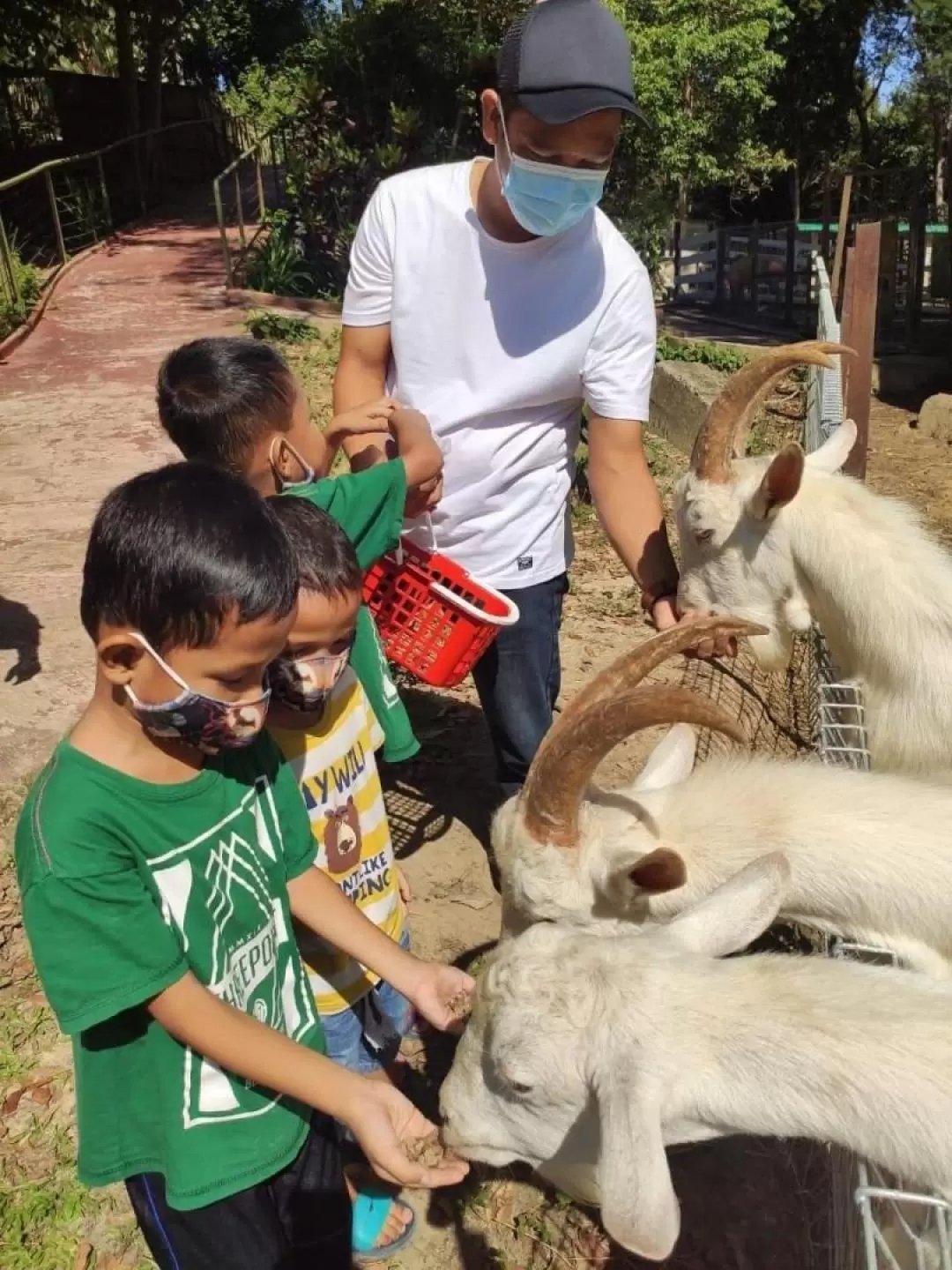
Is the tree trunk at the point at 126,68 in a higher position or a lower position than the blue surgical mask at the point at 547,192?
higher

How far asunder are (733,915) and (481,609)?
1.25m

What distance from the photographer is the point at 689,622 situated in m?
2.60

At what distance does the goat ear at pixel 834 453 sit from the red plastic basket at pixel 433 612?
1.28 m

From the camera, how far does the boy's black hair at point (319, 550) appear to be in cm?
208

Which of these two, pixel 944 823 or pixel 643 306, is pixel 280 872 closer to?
pixel 944 823

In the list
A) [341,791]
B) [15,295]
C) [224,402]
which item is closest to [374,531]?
[224,402]

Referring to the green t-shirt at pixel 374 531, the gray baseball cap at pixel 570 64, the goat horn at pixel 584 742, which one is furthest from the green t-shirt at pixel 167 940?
the gray baseball cap at pixel 570 64

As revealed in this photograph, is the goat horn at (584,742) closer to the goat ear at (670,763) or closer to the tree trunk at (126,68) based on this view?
the goat ear at (670,763)

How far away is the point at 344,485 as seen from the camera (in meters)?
2.49

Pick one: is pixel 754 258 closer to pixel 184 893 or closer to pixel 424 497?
pixel 424 497

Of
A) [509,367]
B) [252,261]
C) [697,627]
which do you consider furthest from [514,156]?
[252,261]

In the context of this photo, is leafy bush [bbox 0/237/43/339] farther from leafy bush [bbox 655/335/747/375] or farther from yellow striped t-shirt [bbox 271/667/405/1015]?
yellow striped t-shirt [bbox 271/667/405/1015]

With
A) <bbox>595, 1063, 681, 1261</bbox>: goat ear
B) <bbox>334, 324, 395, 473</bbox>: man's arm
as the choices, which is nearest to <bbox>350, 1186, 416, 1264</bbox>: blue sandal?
<bbox>595, 1063, 681, 1261</bbox>: goat ear

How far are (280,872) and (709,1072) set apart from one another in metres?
0.82
